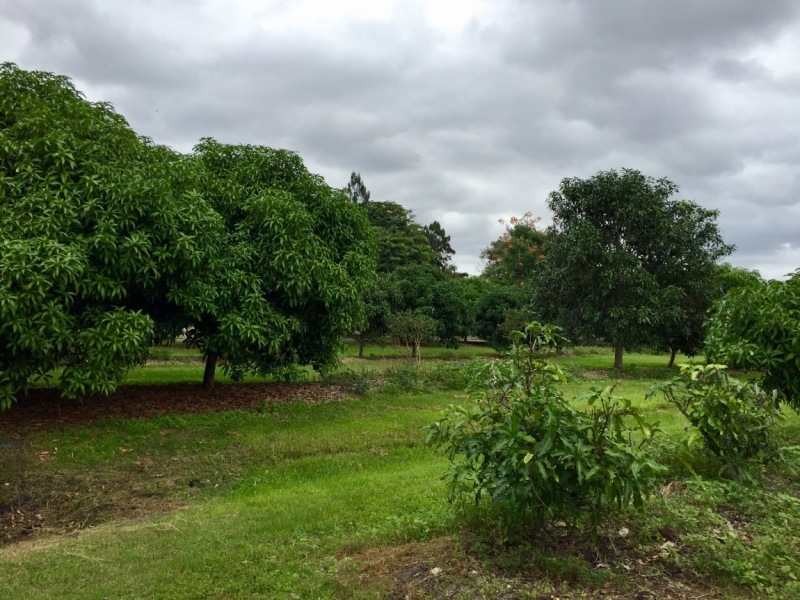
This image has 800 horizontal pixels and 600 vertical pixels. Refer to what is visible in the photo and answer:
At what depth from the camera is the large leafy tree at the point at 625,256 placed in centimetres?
1939

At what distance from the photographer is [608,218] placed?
2108 centimetres

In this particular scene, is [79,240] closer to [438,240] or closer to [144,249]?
[144,249]

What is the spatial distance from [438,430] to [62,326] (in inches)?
191

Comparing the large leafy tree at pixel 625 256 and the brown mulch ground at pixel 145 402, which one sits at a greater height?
the large leafy tree at pixel 625 256

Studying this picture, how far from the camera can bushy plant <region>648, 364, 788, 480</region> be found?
4797 millimetres

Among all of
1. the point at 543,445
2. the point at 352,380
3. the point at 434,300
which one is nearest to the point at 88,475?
the point at 543,445

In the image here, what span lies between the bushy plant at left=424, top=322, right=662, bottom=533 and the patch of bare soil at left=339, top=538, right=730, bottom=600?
1.05 ft

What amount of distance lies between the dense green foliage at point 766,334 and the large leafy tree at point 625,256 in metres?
12.1

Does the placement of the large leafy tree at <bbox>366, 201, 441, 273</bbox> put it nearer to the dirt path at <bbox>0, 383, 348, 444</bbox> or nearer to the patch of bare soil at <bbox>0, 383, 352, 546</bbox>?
the dirt path at <bbox>0, 383, 348, 444</bbox>

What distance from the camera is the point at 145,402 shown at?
10.0 metres

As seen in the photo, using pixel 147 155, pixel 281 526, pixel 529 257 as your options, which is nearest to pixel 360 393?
pixel 147 155

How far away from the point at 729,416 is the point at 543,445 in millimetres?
2406

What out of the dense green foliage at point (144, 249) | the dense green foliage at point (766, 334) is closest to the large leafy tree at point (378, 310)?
the dense green foliage at point (144, 249)

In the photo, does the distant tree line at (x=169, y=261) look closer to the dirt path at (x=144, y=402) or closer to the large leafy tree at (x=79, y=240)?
the large leafy tree at (x=79, y=240)
